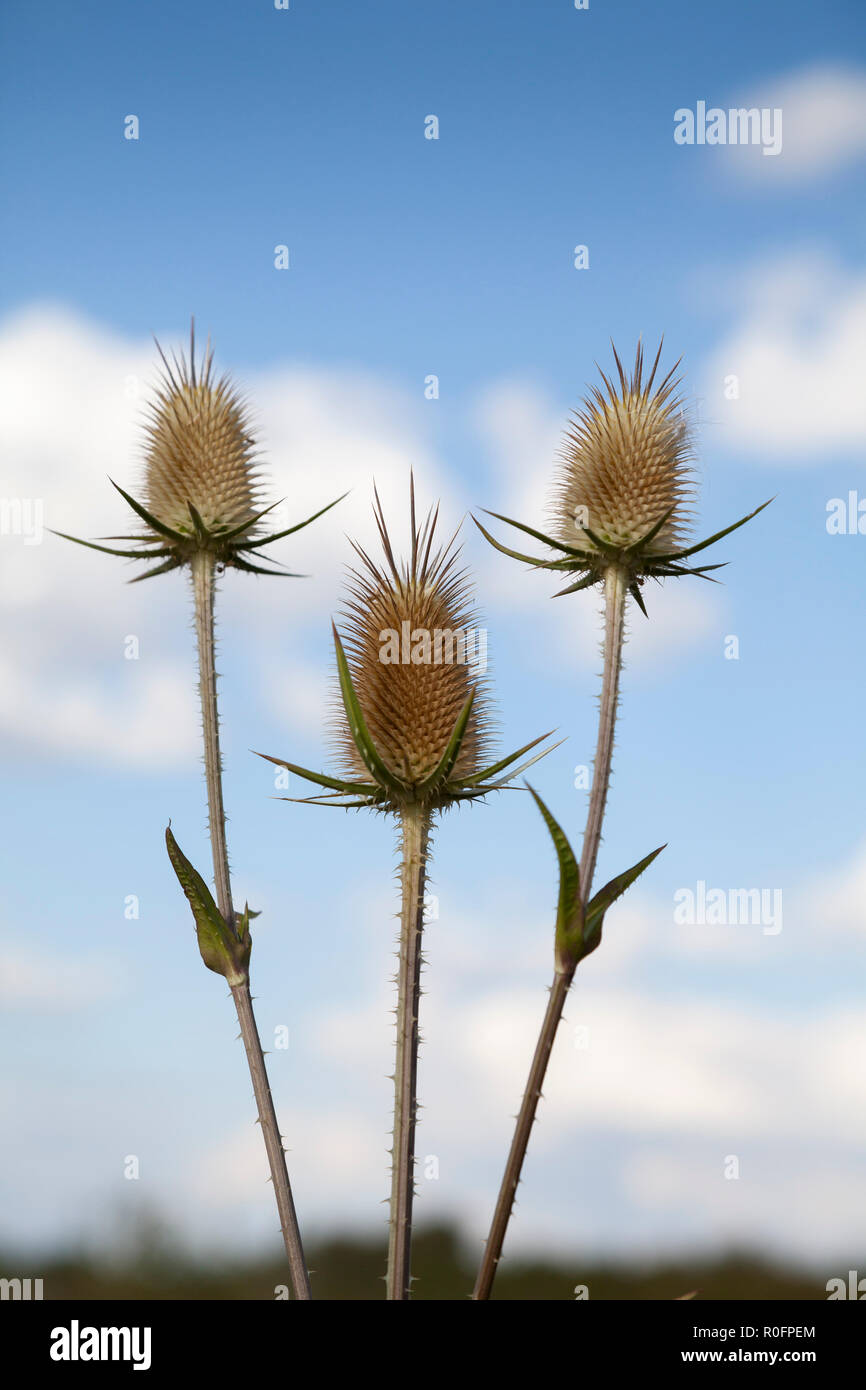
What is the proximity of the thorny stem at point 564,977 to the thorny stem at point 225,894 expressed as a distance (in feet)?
3.21

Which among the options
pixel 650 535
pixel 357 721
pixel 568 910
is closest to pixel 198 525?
pixel 357 721

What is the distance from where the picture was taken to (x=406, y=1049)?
605 centimetres

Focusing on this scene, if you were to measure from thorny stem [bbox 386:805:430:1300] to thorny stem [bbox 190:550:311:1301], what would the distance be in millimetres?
525

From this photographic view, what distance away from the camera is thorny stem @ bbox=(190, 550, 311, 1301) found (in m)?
6.20

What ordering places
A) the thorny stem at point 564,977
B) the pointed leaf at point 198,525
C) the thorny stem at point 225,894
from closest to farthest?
the thorny stem at point 564,977, the thorny stem at point 225,894, the pointed leaf at point 198,525

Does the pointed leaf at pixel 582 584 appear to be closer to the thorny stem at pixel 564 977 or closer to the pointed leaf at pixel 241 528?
the thorny stem at pixel 564 977

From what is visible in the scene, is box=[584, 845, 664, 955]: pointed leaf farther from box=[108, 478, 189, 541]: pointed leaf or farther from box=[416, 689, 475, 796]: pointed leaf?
box=[108, 478, 189, 541]: pointed leaf

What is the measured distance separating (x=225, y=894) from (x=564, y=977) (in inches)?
70.2

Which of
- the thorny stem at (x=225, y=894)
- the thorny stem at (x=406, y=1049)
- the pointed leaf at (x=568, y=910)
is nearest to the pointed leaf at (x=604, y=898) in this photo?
the pointed leaf at (x=568, y=910)

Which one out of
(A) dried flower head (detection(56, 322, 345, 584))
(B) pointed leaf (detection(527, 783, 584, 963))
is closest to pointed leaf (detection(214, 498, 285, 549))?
(A) dried flower head (detection(56, 322, 345, 584))

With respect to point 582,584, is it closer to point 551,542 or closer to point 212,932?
point 551,542


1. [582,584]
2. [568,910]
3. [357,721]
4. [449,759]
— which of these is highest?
[582,584]

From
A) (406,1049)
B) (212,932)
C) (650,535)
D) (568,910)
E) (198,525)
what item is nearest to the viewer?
(568,910)

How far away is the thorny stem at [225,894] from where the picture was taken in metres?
6.20
